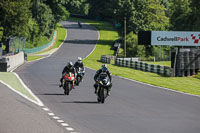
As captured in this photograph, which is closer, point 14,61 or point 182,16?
point 14,61

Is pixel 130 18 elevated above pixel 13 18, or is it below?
above

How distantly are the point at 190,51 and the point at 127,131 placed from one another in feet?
102

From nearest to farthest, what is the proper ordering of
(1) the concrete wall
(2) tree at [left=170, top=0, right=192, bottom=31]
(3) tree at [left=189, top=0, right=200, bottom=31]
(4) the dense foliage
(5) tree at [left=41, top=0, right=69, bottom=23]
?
(1) the concrete wall < (4) the dense foliage < (3) tree at [left=189, top=0, right=200, bottom=31] < (2) tree at [left=170, top=0, right=192, bottom=31] < (5) tree at [left=41, top=0, right=69, bottom=23]

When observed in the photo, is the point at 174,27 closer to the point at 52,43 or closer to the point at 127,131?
the point at 52,43

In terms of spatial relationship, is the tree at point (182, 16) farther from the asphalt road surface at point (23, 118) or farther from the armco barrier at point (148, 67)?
the asphalt road surface at point (23, 118)

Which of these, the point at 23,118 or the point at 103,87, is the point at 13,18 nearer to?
the point at 103,87

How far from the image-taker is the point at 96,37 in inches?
4301

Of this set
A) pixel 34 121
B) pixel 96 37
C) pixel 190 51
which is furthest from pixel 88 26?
pixel 34 121

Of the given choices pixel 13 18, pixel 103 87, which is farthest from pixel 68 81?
pixel 13 18

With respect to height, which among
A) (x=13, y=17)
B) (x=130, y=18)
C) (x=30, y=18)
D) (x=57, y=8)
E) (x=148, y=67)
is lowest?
(x=148, y=67)

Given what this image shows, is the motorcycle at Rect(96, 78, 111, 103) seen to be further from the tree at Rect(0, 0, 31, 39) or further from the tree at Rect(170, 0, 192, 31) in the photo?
the tree at Rect(170, 0, 192, 31)

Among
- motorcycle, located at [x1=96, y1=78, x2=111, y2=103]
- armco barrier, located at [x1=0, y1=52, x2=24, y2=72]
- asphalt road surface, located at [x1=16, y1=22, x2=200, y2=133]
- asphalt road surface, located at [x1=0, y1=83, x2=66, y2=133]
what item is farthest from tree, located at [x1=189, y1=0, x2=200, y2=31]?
asphalt road surface, located at [x1=0, y1=83, x2=66, y2=133]

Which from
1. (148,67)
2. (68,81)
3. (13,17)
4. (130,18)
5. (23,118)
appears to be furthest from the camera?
(130,18)

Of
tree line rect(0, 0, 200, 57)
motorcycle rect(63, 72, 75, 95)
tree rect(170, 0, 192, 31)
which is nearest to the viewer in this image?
motorcycle rect(63, 72, 75, 95)
